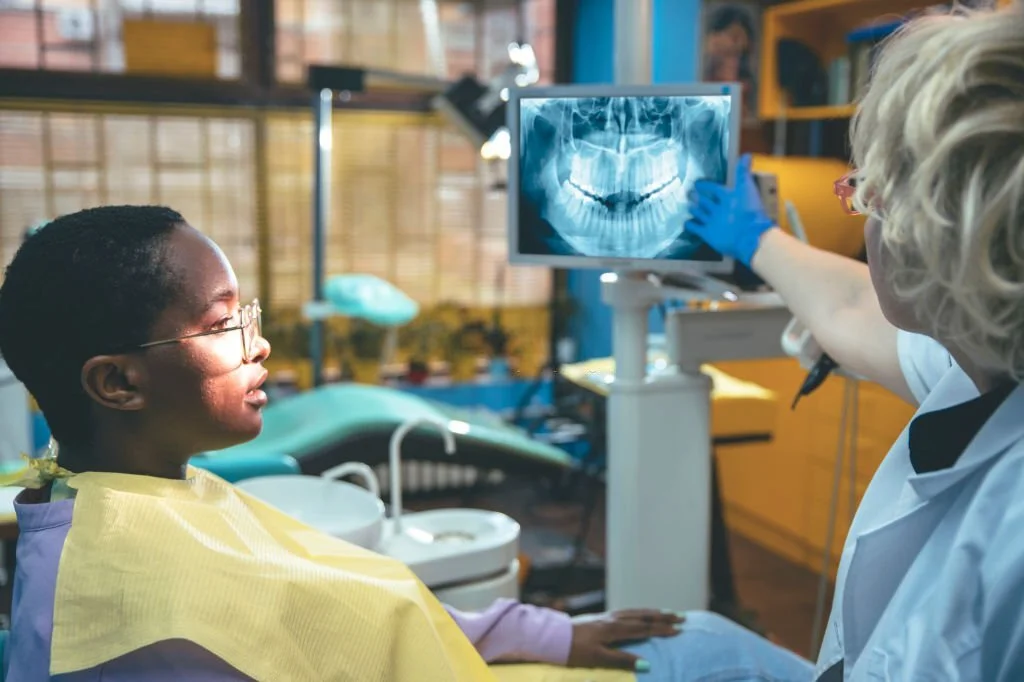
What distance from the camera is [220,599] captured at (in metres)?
0.93

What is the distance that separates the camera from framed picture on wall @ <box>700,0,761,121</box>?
3.69m

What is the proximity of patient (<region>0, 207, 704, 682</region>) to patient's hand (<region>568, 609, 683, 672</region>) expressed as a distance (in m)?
0.24

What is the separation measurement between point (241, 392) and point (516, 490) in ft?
11.1

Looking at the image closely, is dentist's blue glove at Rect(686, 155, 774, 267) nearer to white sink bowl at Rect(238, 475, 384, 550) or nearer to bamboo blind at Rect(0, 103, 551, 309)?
white sink bowl at Rect(238, 475, 384, 550)

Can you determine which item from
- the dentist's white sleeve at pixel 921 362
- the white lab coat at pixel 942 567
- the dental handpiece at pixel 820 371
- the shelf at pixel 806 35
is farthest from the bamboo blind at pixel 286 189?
the white lab coat at pixel 942 567

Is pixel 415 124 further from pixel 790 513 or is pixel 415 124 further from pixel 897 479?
pixel 897 479

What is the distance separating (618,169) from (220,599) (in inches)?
38.8

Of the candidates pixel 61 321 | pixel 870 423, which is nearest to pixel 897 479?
pixel 61 321

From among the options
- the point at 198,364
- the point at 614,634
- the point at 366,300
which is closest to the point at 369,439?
the point at 366,300

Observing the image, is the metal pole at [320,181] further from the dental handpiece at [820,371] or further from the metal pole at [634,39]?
the dental handpiece at [820,371]

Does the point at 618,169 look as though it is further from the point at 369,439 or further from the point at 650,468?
the point at 369,439

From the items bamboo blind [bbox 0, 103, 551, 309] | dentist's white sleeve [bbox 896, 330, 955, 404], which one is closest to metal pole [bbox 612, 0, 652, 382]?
dentist's white sleeve [bbox 896, 330, 955, 404]

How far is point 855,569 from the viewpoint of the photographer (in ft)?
3.07

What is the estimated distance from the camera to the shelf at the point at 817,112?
3.33m
